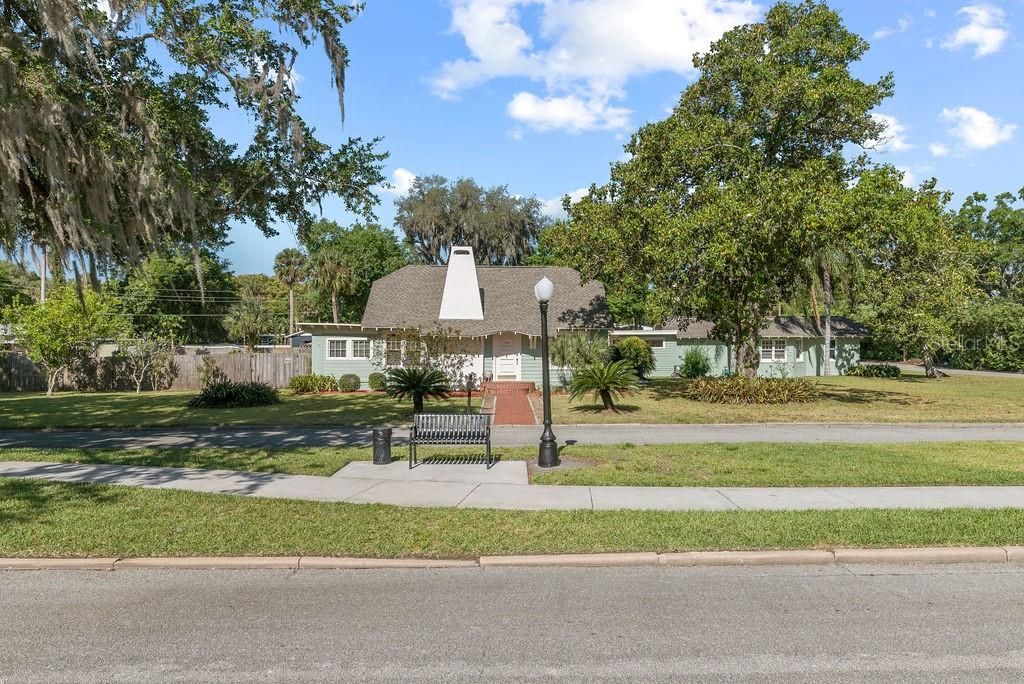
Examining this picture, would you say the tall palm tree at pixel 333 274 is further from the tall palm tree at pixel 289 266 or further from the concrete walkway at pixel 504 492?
the concrete walkway at pixel 504 492

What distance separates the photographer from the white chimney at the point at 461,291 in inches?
1220

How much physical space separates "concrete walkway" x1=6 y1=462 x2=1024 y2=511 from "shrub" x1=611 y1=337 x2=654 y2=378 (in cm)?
→ 1979

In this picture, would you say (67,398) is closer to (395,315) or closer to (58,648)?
(395,315)

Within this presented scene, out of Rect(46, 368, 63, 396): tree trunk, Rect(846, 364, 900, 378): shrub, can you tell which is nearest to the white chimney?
Rect(46, 368, 63, 396): tree trunk

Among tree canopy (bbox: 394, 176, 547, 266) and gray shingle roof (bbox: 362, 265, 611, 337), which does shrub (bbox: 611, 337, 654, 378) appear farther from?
tree canopy (bbox: 394, 176, 547, 266)

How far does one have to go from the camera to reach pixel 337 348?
30.0 meters

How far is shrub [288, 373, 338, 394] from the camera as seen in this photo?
1104 inches

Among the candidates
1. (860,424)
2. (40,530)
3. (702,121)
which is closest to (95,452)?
(40,530)

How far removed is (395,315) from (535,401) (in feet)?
33.4

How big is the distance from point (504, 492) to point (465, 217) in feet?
155

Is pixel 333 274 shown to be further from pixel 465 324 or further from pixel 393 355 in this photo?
pixel 465 324

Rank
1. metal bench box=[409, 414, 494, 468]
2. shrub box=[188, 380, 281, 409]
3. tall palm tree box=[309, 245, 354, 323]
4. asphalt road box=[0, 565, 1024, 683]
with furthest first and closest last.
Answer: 1. tall palm tree box=[309, 245, 354, 323]
2. shrub box=[188, 380, 281, 409]
3. metal bench box=[409, 414, 494, 468]
4. asphalt road box=[0, 565, 1024, 683]

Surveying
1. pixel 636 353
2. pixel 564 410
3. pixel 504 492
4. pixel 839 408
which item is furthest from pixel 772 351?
pixel 504 492

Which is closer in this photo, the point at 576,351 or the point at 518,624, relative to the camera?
the point at 518,624
